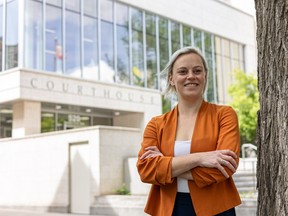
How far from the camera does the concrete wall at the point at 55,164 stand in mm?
13133

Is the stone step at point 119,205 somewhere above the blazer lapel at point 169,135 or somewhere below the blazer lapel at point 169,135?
below

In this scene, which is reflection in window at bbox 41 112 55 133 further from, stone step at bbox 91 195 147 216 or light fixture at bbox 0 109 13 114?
stone step at bbox 91 195 147 216

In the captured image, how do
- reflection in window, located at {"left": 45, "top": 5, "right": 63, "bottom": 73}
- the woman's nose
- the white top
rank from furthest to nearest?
reflection in window, located at {"left": 45, "top": 5, "right": 63, "bottom": 73}
the woman's nose
the white top

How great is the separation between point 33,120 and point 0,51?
3.64 metres

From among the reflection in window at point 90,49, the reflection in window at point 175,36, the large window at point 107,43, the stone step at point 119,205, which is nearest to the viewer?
the stone step at point 119,205

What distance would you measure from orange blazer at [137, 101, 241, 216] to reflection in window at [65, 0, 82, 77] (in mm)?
19993

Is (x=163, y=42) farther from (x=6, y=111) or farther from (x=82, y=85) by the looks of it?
(x=6, y=111)

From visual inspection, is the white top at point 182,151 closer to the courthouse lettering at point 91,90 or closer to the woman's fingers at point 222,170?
the woman's fingers at point 222,170

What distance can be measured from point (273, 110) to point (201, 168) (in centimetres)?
57

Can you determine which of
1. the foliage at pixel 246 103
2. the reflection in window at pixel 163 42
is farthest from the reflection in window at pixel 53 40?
the foliage at pixel 246 103

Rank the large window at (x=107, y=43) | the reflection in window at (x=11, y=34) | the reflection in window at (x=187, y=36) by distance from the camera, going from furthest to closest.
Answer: the reflection in window at (x=187, y=36) < the large window at (x=107, y=43) < the reflection in window at (x=11, y=34)

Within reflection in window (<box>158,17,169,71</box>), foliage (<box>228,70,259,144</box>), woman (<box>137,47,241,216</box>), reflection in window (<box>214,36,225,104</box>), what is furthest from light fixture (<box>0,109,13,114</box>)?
woman (<box>137,47,241,216</box>)

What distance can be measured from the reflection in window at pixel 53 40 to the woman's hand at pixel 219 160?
19.5 meters

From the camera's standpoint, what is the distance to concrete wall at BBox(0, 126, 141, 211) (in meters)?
13.1
